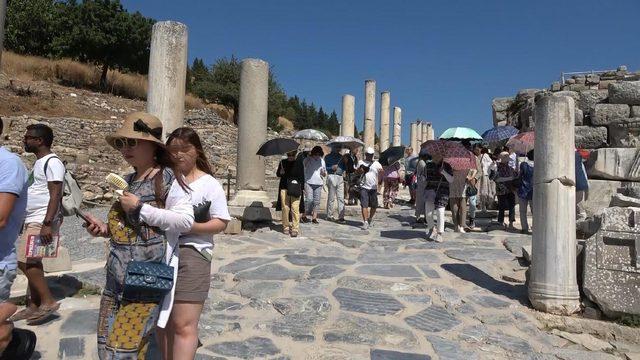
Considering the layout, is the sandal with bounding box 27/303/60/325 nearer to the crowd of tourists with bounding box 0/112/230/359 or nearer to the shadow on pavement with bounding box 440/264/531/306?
the crowd of tourists with bounding box 0/112/230/359

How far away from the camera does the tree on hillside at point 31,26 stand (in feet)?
121

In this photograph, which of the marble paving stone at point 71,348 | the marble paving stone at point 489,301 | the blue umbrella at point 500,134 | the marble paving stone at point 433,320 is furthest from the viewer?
the blue umbrella at point 500,134

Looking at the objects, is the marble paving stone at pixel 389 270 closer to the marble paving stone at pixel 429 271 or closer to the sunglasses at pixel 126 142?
the marble paving stone at pixel 429 271

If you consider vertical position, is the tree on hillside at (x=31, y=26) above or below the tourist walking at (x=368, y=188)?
above

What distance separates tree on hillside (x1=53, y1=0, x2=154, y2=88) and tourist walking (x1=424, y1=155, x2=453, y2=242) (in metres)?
36.2

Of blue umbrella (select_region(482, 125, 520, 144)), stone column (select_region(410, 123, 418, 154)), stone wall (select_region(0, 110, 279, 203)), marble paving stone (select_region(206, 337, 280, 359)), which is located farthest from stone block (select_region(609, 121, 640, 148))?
stone column (select_region(410, 123, 418, 154))

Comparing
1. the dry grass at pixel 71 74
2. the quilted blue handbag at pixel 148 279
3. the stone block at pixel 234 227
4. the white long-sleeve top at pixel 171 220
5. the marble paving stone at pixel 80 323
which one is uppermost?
the dry grass at pixel 71 74

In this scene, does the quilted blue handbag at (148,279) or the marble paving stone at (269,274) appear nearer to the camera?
the quilted blue handbag at (148,279)

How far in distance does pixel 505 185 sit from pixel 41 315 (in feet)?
28.4

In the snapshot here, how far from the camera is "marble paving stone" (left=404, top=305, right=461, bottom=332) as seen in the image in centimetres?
449

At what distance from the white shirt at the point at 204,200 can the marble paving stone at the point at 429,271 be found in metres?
3.76

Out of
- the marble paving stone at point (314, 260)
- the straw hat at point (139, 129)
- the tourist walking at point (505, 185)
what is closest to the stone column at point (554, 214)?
the marble paving stone at point (314, 260)

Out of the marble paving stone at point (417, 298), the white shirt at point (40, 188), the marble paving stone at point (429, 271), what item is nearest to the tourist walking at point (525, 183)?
the marble paving stone at point (429, 271)

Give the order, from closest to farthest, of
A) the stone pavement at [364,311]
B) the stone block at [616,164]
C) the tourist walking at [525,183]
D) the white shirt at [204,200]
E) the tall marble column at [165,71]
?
1. the white shirt at [204,200]
2. the stone pavement at [364,311]
3. the tall marble column at [165,71]
4. the tourist walking at [525,183]
5. the stone block at [616,164]
